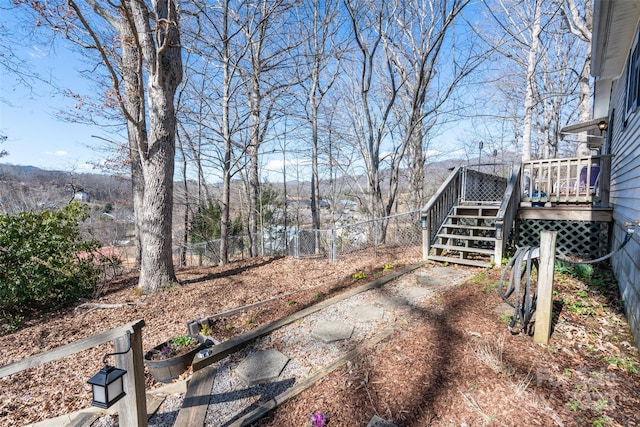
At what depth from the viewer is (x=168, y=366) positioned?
266cm

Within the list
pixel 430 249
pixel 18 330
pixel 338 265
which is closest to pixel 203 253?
pixel 338 265

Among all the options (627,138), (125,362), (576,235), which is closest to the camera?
(125,362)

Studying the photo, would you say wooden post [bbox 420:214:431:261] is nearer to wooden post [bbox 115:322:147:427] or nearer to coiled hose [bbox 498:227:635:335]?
coiled hose [bbox 498:227:635:335]

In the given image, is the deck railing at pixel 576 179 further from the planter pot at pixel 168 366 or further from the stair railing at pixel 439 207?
the planter pot at pixel 168 366

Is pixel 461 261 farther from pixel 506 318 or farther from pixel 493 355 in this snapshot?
pixel 493 355

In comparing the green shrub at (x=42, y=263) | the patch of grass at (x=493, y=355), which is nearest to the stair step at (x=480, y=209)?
the patch of grass at (x=493, y=355)

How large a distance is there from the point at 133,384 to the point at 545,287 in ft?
10.9

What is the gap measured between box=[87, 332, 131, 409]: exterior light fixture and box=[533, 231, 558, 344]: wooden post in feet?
10.9

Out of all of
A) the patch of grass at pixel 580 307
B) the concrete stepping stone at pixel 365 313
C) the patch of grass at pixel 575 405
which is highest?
the patch of grass at pixel 580 307

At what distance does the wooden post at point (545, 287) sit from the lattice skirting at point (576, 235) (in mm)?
3651

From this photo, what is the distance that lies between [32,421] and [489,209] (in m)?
7.35

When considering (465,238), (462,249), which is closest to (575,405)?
(462,249)

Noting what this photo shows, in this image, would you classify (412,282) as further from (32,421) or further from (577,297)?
(32,421)

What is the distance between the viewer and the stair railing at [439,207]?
19.2 feet
